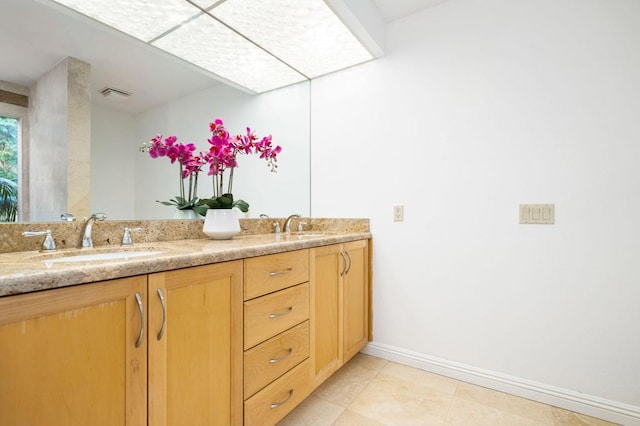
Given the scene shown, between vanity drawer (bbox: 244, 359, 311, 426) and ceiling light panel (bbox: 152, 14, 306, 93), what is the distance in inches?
71.5

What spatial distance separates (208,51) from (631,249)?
254 cm

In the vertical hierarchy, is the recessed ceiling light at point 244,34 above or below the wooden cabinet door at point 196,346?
above

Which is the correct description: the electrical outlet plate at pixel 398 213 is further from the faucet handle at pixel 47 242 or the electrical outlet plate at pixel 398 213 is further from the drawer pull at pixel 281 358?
the faucet handle at pixel 47 242

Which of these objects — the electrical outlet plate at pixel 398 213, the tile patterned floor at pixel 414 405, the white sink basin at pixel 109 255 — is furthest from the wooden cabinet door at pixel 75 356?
the electrical outlet plate at pixel 398 213

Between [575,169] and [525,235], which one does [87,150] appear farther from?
[575,169]

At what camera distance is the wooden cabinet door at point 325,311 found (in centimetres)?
149

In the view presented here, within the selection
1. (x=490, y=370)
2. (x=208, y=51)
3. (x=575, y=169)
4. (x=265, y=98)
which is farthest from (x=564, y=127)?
(x=208, y=51)

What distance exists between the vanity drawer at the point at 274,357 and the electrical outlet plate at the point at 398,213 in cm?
98

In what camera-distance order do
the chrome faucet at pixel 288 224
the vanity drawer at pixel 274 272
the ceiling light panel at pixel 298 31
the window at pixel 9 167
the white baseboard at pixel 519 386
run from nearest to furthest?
the window at pixel 9 167 → the vanity drawer at pixel 274 272 → the white baseboard at pixel 519 386 → the ceiling light panel at pixel 298 31 → the chrome faucet at pixel 288 224

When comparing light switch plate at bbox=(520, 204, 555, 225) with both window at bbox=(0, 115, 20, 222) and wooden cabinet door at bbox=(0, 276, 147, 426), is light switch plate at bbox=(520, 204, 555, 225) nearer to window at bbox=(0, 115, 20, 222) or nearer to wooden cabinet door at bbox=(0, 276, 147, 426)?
wooden cabinet door at bbox=(0, 276, 147, 426)

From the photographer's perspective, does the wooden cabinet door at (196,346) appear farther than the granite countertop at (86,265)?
Yes

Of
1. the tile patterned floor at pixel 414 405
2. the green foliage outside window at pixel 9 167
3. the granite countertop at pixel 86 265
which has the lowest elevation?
the tile patterned floor at pixel 414 405

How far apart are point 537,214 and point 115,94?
225 cm

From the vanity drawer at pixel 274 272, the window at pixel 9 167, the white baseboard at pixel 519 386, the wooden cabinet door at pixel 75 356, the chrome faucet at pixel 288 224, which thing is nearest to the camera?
the wooden cabinet door at pixel 75 356
